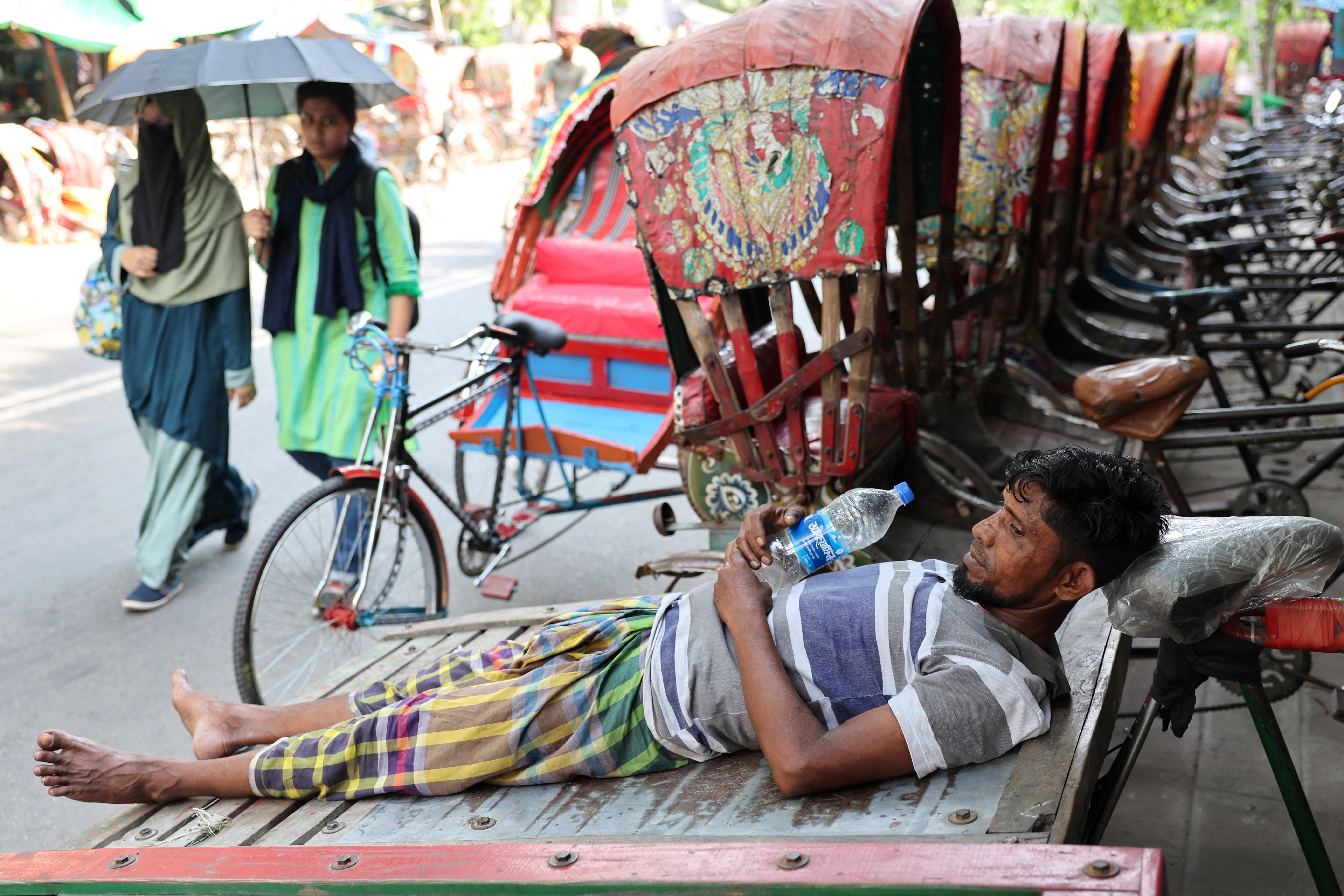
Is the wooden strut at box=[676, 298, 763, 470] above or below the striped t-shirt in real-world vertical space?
above

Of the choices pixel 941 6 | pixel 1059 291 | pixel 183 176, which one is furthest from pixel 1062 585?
pixel 1059 291

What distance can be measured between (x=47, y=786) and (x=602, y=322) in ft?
8.95

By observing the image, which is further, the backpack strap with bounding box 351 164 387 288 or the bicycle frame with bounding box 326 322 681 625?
the backpack strap with bounding box 351 164 387 288

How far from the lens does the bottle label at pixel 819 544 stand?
6.09 ft

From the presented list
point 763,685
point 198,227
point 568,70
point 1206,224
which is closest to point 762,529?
point 763,685

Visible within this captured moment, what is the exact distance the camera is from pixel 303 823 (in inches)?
79.0

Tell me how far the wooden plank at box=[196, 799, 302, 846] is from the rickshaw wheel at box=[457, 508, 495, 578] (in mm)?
1701

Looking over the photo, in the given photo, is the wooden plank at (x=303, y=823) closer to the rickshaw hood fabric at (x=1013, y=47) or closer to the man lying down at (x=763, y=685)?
Result: the man lying down at (x=763, y=685)

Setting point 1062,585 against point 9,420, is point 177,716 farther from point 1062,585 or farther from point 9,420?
point 9,420

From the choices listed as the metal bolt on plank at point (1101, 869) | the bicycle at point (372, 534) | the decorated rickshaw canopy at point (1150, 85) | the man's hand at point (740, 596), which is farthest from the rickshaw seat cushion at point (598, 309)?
the decorated rickshaw canopy at point (1150, 85)

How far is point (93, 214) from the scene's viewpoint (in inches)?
486

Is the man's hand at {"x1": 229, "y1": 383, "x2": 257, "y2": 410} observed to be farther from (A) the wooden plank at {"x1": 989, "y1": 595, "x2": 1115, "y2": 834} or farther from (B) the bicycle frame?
(A) the wooden plank at {"x1": 989, "y1": 595, "x2": 1115, "y2": 834}

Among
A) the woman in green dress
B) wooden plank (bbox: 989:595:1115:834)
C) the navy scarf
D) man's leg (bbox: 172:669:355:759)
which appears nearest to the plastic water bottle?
wooden plank (bbox: 989:595:1115:834)

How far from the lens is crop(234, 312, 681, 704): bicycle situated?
3.12 meters
